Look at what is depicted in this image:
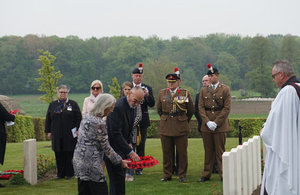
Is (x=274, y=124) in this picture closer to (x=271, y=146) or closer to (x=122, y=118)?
(x=271, y=146)

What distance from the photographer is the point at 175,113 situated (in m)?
10.2

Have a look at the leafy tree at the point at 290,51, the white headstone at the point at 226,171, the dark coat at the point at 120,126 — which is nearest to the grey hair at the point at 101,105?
the dark coat at the point at 120,126

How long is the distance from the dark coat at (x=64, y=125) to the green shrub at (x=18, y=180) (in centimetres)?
106

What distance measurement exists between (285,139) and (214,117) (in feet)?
14.1

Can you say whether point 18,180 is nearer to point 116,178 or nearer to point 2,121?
point 2,121

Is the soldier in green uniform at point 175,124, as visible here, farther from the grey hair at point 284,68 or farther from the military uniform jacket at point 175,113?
the grey hair at point 284,68

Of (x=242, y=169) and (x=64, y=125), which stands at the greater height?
(x=64, y=125)

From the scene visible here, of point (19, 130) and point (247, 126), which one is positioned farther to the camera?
point (247, 126)

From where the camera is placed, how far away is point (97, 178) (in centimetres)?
624

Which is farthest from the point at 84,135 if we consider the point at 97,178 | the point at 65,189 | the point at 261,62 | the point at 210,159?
the point at 261,62

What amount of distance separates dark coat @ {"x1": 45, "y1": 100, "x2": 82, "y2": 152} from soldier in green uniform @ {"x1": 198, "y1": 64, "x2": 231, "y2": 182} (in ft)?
10.2

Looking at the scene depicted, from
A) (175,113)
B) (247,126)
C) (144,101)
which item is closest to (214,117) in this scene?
(175,113)

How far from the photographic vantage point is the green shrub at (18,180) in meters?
10.2

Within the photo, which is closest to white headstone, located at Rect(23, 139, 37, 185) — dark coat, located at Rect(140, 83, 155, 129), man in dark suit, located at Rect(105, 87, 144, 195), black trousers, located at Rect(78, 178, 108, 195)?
dark coat, located at Rect(140, 83, 155, 129)
